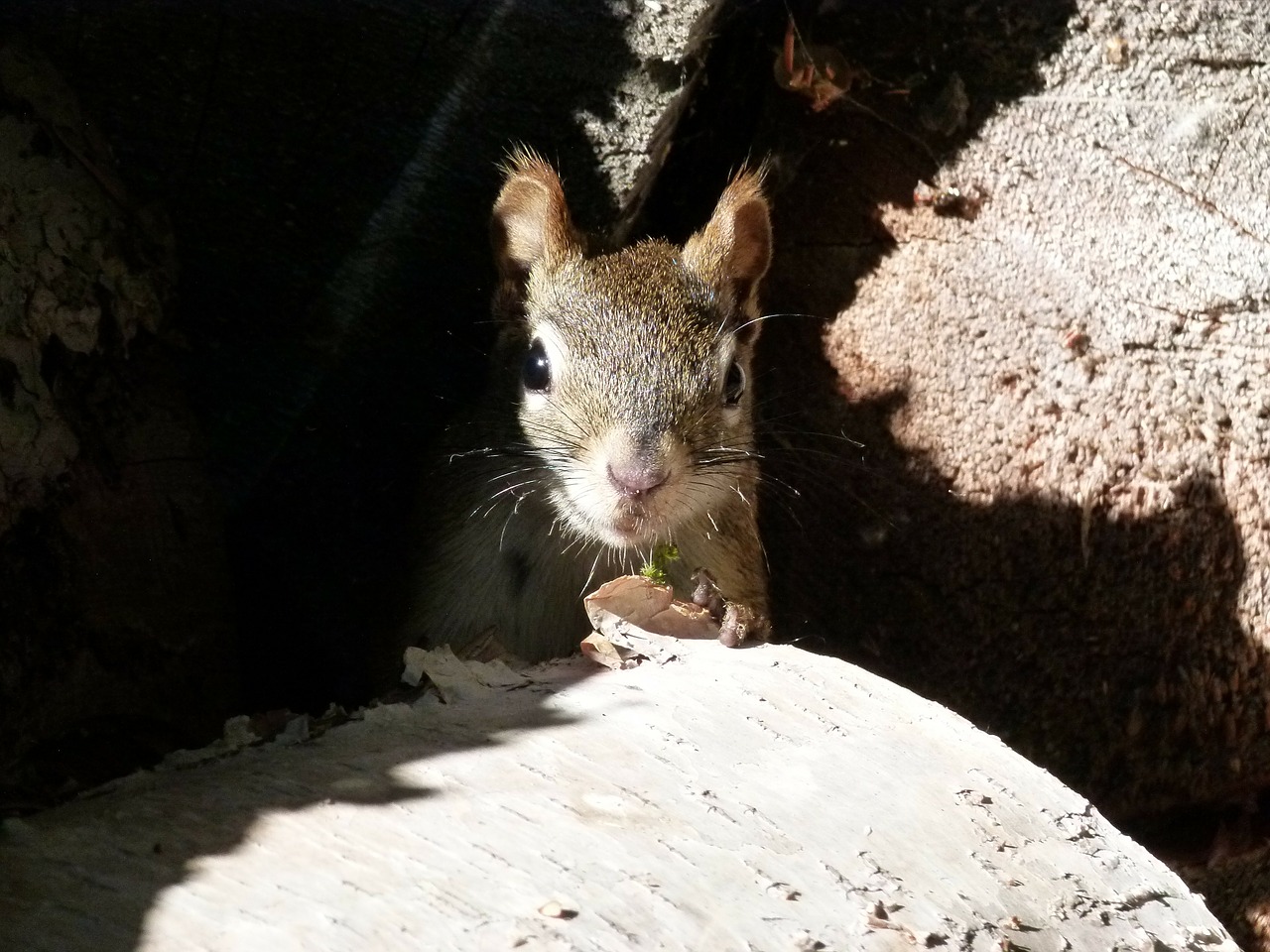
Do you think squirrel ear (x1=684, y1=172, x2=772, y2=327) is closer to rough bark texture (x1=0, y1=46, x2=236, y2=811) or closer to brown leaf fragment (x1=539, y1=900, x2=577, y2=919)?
rough bark texture (x1=0, y1=46, x2=236, y2=811)

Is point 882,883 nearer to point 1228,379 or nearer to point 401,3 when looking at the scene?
point 1228,379

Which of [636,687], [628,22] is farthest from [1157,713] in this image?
[628,22]

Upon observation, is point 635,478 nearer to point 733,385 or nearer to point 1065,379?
point 733,385

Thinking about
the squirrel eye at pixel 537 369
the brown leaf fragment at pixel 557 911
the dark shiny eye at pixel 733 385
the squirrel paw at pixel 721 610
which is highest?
the dark shiny eye at pixel 733 385

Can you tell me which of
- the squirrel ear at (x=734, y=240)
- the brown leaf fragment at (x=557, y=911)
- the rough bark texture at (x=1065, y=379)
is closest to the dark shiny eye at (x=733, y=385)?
the squirrel ear at (x=734, y=240)

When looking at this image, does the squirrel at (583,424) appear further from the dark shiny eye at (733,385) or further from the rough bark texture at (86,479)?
the rough bark texture at (86,479)

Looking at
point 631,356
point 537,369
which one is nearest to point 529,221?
point 537,369

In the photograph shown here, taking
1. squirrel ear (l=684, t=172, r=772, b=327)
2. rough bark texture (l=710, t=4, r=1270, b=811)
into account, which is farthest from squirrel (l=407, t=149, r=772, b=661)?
rough bark texture (l=710, t=4, r=1270, b=811)
